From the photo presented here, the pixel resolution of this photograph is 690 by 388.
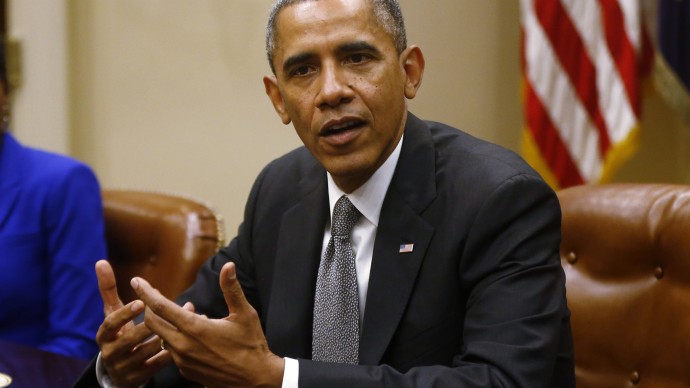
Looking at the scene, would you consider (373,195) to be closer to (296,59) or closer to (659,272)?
(296,59)

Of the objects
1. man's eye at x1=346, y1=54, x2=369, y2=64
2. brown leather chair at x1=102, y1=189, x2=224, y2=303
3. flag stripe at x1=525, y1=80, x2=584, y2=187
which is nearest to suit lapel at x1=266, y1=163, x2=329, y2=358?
man's eye at x1=346, y1=54, x2=369, y2=64

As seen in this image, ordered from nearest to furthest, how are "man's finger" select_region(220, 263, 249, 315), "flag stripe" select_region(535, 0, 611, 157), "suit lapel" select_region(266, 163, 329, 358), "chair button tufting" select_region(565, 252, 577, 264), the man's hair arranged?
"man's finger" select_region(220, 263, 249, 315)
the man's hair
"suit lapel" select_region(266, 163, 329, 358)
"chair button tufting" select_region(565, 252, 577, 264)
"flag stripe" select_region(535, 0, 611, 157)

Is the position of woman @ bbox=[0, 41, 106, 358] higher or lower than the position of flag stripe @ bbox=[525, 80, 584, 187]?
lower

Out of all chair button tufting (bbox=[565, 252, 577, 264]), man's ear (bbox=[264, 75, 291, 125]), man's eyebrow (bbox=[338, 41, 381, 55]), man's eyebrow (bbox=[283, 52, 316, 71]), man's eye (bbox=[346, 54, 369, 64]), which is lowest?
chair button tufting (bbox=[565, 252, 577, 264])

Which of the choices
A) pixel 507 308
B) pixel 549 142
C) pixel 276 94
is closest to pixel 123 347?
pixel 276 94

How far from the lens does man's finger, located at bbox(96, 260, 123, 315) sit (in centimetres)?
171

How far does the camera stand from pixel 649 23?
10.5ft

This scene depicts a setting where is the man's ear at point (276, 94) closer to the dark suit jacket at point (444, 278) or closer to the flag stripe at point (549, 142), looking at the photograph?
the dark suit jacket at point (444, 278)

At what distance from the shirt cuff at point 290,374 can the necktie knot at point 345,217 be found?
389 millimetres

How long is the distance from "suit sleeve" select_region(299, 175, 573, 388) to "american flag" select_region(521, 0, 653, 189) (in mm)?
1625

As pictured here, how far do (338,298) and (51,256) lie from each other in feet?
3.48

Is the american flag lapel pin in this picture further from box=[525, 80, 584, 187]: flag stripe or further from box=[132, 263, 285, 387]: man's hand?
box=[525, 80, 584, 187]: flag stripe

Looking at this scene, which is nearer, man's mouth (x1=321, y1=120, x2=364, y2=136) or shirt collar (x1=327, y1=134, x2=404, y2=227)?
man's mouth (x1=321, y1=120, x2=364, y2=136)

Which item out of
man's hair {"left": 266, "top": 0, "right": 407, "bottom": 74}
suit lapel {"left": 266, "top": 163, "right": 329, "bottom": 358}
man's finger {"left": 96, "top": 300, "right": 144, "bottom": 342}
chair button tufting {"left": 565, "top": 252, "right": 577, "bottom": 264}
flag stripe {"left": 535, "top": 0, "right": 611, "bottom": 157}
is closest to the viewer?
man's finger {"left": 96, "top": 300, "right": 144, "bottom": 342}
